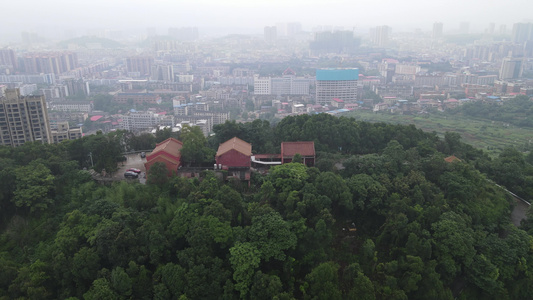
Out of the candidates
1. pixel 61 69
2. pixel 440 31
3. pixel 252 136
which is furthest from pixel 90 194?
pixel 440 31

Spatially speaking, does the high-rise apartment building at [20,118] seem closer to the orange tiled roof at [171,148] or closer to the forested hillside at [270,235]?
A: the forested hillside at [270,235]

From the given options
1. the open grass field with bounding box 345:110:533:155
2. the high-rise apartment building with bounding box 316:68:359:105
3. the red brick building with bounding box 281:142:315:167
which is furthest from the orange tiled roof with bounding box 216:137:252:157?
the high-rise apartment building with bounding box 316:68:359:105

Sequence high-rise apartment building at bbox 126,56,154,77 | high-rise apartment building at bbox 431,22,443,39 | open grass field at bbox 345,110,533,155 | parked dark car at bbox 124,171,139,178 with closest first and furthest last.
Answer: parked dark car at bbox 124,171,139,178
open grass field at bbox 345,110,533,155
high-rise apartment building at bbox 126,56,154,77
high-rise apartment building at bbox 431,22,443,39

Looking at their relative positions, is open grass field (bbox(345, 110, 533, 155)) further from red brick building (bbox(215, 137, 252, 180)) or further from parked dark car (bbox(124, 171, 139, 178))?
parked dark car (bbox(124, 171, 139, 178))

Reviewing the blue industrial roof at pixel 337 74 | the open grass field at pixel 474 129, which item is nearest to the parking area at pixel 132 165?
the open grass field at pixel 474 129

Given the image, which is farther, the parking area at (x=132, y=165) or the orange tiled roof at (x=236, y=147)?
the orange tiled roof at (x=236, y=147)

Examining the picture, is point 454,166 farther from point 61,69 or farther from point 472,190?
point 61,69

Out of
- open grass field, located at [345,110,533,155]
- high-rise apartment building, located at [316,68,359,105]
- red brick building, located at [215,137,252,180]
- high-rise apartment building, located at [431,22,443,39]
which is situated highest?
high-rise apartment building, located at [431,22,443,39]
